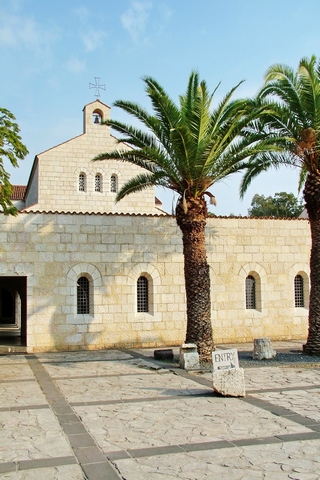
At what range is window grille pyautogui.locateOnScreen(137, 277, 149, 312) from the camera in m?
18.0

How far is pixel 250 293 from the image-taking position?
19328 millimetres

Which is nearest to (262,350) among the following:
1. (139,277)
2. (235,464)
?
(139,277)

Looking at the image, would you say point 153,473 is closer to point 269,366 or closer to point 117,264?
point 269,366

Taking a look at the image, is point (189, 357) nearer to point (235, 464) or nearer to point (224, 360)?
point (224, 360)

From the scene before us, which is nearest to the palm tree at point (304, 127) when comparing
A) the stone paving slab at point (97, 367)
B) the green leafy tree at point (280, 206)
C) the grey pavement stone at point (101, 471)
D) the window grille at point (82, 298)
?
the stone paving slab at point (97, 367)

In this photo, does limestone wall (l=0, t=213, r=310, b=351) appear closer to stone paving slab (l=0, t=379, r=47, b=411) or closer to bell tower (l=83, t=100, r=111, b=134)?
stone paving slab (l=0, t=379, r=47, b=411)

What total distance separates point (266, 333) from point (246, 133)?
749 centimetres

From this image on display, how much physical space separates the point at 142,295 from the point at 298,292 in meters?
6.05

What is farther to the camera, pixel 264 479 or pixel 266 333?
pixel 266 333

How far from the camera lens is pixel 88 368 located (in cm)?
1333

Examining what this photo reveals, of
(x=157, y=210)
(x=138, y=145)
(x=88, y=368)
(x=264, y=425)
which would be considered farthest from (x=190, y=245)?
(x=157, y=210)

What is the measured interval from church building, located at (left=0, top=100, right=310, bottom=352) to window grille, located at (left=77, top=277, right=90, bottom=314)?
0.03 m

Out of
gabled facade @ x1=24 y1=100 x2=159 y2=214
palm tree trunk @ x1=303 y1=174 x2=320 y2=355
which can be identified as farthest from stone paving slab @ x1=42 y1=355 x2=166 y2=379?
gabled facade @ x1=24 y1=100 x2=159 y2=214

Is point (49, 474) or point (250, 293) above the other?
point (250, 293)
